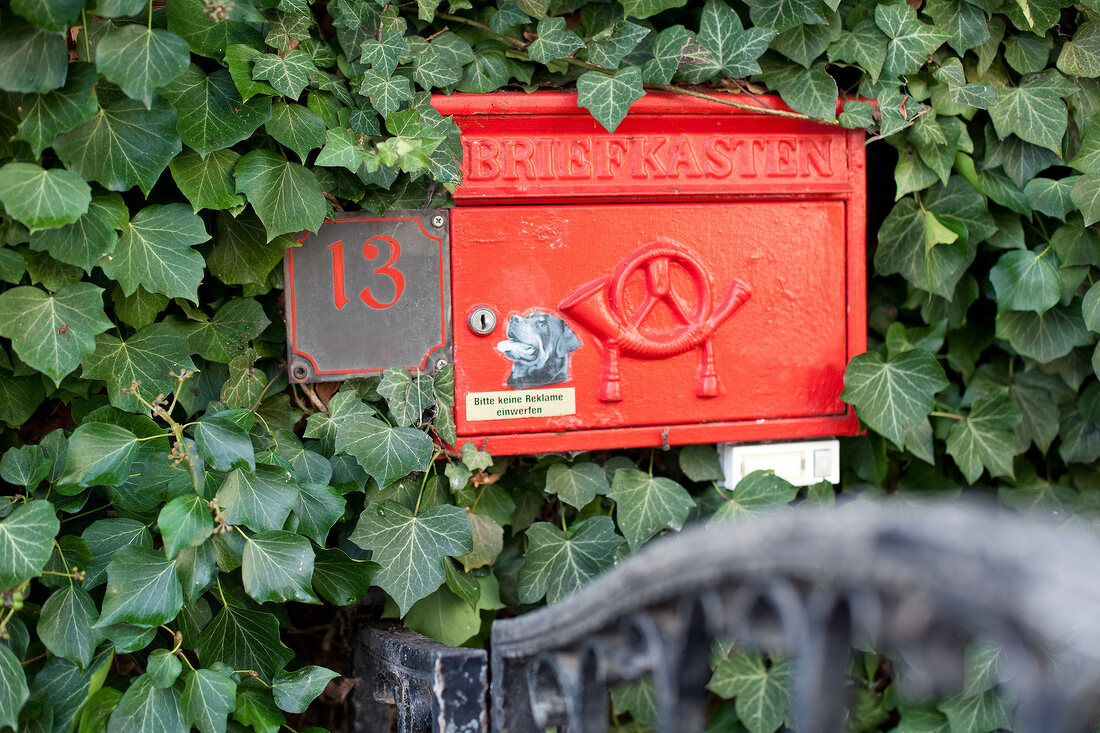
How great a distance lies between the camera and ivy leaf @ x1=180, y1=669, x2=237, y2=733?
136 centimetres

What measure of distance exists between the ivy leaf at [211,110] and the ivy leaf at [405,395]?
0.47m

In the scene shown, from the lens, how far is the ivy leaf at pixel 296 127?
1501 millimetres

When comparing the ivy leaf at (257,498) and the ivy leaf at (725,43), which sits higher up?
the ivy leaf at (725,43)

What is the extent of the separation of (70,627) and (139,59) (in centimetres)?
92

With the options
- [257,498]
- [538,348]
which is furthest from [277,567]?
[538,348]

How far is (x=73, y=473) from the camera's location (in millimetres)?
1367

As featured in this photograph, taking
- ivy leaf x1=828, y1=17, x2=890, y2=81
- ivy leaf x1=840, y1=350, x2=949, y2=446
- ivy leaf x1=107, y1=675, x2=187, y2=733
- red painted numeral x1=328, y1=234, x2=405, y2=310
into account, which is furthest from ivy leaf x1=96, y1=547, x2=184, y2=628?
ivy leaf x1=828, y1=17, x2=890, y2=81

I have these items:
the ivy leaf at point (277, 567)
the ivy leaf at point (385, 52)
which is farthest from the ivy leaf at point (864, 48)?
the ivy leaf at point (277, 567)

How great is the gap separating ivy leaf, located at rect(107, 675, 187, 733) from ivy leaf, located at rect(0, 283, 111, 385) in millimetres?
522

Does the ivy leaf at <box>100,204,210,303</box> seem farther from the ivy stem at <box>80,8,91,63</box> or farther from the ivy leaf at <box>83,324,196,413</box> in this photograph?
the ivy stem at <box>80,8,91,63</box>

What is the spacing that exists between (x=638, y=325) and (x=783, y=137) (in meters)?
0.48

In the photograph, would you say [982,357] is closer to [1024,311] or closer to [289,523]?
[1024,311]

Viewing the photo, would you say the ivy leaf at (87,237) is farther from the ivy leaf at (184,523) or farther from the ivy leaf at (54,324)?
the ivy leaf at (184,523)

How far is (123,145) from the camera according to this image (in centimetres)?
141
